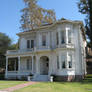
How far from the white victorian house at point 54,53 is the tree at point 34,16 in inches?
595

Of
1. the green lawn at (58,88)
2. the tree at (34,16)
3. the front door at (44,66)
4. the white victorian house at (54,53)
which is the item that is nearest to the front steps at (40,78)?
the white victorian house at (54,53)

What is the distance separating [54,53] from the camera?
23.5m

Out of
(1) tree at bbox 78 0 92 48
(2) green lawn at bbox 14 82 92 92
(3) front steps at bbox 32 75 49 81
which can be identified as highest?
(1) tree at bbox 78 0 92 48

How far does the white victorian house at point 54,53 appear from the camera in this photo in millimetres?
21516

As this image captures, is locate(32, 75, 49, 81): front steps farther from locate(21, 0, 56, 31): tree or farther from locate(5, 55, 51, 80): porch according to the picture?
locate(21, 0, 56, 31): tree

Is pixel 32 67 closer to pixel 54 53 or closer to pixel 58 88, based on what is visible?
pixel 54 53

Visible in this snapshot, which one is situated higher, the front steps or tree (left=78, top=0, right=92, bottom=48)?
tree (left=78, top=0, right=92, bottom=48)

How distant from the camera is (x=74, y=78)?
21453 millimetres

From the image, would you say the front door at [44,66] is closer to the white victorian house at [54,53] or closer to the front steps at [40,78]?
the white victorian house at [54,53]

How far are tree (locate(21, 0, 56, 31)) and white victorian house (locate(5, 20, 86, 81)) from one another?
15.1m

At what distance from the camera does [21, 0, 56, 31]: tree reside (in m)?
41.9

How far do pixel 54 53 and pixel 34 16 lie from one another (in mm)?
21873

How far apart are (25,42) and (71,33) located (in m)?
10.5

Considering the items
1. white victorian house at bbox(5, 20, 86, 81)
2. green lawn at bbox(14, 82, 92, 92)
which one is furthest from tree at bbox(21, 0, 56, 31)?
green lawn at bbox(14, 82, 92, 92)
